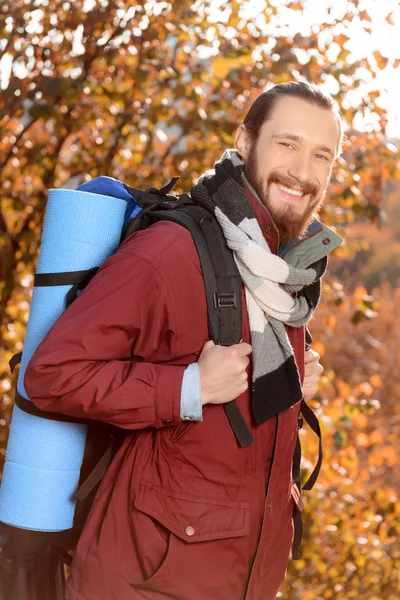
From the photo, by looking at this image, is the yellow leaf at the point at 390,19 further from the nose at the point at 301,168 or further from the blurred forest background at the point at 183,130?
the nose at the point at 301,168

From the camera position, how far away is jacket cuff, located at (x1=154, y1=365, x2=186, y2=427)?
2010mm

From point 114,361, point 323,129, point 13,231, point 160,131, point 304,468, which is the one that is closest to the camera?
point 114,361

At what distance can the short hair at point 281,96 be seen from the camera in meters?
2.37

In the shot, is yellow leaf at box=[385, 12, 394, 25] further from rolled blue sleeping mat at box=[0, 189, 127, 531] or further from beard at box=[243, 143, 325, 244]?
rolled blue sleeping mat at box=[0, 189, 127, 531]

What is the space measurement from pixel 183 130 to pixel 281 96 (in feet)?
6.01

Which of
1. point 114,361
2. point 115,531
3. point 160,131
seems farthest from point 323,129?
point 160,131

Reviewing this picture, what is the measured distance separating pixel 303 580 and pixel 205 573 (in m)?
2.71

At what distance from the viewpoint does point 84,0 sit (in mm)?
4156

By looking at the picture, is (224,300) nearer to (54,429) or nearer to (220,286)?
(220,286)

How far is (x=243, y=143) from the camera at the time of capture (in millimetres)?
2475

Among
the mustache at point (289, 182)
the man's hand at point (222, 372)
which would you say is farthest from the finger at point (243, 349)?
the mustache at point (289, 182)

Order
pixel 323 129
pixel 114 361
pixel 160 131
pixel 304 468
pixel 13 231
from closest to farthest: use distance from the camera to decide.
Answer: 1. pixel 114 361
2. pixel 323 129
3. pixel 304 468
4. pixel 160 131
5. pixel 13 231

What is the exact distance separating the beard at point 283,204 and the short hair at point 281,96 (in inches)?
3.6

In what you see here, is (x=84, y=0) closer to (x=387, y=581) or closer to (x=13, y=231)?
(x=13, y=231)
